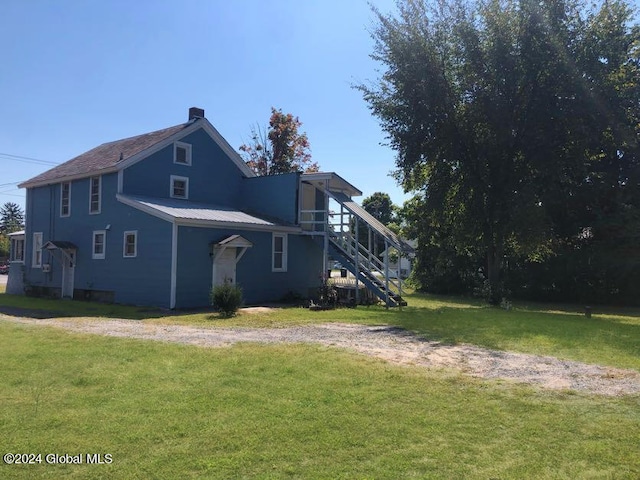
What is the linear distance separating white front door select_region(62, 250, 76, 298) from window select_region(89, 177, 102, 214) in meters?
2.29

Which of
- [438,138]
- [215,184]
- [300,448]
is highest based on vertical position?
[438,138]

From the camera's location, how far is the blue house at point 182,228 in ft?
60.0

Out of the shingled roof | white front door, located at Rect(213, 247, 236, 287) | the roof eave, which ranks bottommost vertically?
white front door, located at Rect(213, 247, 236, 287)

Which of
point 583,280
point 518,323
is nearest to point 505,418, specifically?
point 518,323

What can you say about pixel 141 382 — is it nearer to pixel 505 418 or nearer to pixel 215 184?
pixel 505 418

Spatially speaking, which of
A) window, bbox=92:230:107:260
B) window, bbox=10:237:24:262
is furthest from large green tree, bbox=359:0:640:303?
window, bbox=10:237:24:262

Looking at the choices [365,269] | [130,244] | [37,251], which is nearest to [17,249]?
[37,251]

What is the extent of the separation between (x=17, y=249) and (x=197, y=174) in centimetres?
1209

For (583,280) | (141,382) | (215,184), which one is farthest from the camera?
(583,280)

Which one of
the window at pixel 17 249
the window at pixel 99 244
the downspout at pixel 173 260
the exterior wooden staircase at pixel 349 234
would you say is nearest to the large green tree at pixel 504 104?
the exterior wooden staircase at pixel 349 234

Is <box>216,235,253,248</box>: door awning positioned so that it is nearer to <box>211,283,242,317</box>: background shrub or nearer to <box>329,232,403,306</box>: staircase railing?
→ <box>211,283,242,317</box>: background shrub

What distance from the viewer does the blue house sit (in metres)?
18.3

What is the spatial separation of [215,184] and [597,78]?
16661 mm

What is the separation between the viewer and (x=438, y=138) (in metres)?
22.5
